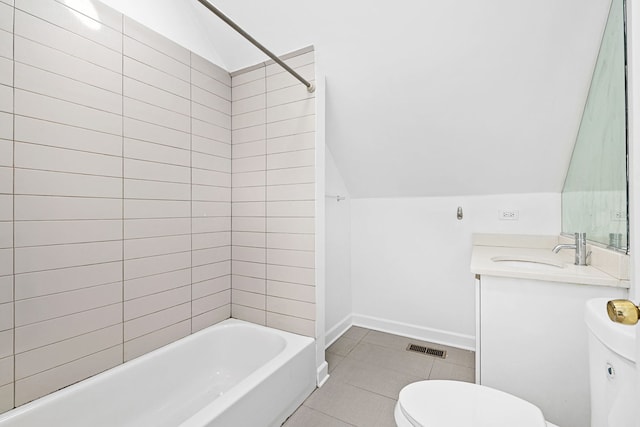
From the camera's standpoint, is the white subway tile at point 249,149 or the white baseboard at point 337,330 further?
the white baseboard at point 337,330

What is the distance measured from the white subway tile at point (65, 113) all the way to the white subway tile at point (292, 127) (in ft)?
2.91

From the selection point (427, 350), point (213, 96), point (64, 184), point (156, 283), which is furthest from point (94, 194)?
point (427, 350)

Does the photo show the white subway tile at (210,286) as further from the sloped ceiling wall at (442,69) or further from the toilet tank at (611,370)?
the toilet tank at (611,370)

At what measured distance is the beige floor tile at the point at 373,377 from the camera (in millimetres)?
1895

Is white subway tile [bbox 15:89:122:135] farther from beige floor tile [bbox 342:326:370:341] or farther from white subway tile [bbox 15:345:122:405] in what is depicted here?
beige floor tile [bbox 342:326:370:341]

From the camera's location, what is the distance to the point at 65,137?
4.48 ft

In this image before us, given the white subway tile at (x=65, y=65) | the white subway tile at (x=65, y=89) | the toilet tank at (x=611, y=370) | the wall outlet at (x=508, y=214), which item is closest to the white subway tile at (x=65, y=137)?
the white subway tile at (x=65, y=89)

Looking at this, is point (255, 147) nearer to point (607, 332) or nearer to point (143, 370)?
point (143, 370)

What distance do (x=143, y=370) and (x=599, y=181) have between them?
2.66 meters

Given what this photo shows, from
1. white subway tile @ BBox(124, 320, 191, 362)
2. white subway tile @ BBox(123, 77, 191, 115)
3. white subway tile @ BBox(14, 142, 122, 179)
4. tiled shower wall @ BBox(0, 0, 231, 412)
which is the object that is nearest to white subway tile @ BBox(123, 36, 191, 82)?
tiled shower wall @ BBox(0, 0, 231, 412)

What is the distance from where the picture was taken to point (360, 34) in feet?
5.76

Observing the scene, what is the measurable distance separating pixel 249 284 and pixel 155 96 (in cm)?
137

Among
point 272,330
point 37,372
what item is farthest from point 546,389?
point 37,372

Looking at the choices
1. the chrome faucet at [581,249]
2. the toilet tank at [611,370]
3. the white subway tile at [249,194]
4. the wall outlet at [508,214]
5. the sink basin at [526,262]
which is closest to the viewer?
the toilet tank at [611,370]
